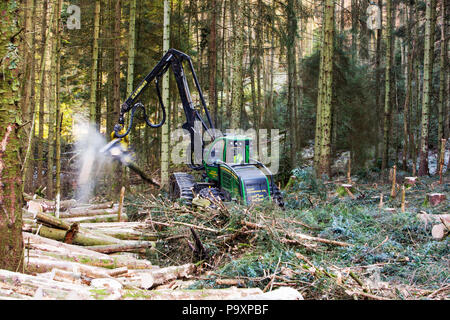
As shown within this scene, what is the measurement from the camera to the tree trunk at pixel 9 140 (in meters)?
3.85

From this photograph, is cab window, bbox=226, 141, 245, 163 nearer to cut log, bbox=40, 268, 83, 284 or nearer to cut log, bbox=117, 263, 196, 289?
cut log, bbox=117, 263, 196, 289

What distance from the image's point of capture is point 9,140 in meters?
3.90

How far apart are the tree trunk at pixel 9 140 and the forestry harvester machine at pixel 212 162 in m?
4.70

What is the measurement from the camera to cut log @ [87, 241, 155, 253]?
5.82 m

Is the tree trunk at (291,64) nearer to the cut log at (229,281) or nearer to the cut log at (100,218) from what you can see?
the cut log at (100,218)

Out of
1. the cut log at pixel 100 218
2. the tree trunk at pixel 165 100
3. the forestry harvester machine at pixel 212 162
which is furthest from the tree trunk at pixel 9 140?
the tree trunk at pixel 165 100

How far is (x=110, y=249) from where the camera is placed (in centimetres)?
596

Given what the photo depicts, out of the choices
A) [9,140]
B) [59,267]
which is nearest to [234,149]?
[59,267]

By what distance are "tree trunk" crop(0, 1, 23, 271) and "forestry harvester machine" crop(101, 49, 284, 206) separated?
4.70 metres

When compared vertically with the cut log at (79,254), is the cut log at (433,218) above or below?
above

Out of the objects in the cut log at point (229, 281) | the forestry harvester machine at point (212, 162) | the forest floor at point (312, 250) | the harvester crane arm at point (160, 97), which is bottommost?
the cut log at point (229, 281)

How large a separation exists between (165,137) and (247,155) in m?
2.88

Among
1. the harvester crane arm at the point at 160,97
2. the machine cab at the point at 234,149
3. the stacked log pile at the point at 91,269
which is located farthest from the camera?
the harvester crane arm at the point at 160,97
